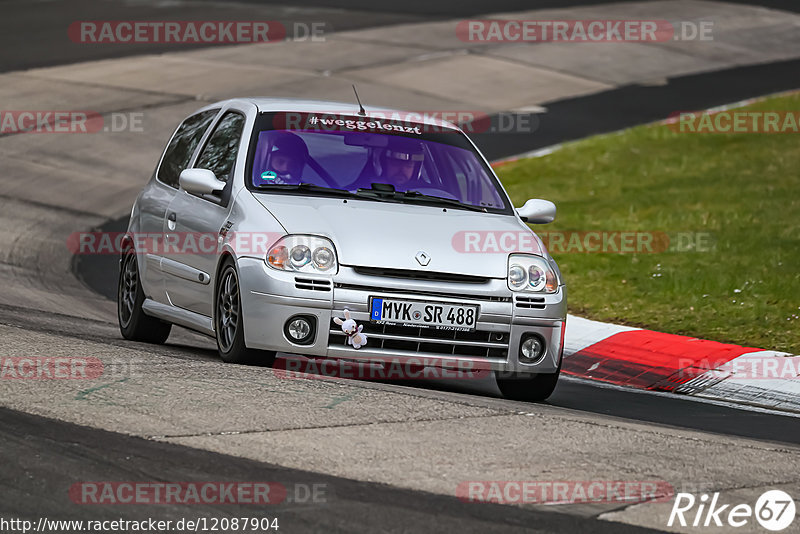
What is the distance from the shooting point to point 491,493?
222 inches

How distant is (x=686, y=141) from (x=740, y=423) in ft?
40.4

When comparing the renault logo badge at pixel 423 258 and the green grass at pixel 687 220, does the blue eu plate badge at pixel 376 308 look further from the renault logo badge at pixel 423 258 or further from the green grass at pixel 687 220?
the green grass at pixel 687 220

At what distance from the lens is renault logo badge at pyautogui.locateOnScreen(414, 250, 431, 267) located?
771 cm

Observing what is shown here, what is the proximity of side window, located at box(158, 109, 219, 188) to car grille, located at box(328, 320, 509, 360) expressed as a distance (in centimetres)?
234

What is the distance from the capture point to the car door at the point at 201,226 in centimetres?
841

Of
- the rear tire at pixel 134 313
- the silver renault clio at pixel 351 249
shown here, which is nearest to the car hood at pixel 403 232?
the silver renault clio at pixel 351 249

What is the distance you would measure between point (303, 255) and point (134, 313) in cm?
229

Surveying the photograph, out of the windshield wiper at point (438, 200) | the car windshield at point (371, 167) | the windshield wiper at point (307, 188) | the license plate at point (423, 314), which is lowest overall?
the license plate at point (423, 314)

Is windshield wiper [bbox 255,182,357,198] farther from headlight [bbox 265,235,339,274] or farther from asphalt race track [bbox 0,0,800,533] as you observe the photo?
asphalt race track [bbox 0,0,800,533]

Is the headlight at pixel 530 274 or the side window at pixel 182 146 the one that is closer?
the headlight at pixel 530 274

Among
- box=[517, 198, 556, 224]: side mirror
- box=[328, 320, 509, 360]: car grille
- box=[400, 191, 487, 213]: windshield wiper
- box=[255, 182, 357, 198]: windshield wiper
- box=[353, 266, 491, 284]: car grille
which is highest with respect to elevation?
box=[255, 182, 357, 198]: windshield wiper

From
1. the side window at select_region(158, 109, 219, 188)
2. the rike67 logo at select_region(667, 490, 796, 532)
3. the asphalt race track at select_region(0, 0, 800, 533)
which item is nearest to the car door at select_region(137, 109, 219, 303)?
the side window at select_region(158, 109, 219, 188)

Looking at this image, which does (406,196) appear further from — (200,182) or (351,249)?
(200,182)

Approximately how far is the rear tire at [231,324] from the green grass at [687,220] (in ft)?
13.3
